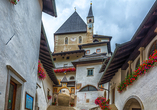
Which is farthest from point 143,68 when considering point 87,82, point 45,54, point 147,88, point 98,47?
point 98,47

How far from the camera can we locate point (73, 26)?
1698 inches

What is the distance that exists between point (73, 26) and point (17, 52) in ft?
122

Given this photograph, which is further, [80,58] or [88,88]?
[80,58]

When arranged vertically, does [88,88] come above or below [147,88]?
above

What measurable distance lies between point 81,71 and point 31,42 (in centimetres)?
1698

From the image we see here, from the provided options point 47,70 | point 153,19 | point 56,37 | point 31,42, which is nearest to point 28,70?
point 31,42

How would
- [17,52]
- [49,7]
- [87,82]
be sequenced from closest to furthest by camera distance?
[17,52], [49,7], [87,82]

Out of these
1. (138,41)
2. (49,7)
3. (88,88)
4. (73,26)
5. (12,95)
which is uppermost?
(73,26)

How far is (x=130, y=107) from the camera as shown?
41.6 ft

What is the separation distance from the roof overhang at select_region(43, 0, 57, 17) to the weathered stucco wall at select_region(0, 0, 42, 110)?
1797 millimetres

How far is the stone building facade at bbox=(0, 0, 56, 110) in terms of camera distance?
5.25 meters

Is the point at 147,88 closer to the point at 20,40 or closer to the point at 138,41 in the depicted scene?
the point at 138,41

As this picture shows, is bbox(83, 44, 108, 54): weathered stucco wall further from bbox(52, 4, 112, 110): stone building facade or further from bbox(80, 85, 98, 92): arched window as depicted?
bbox(80, 85, 98, 92): arched window

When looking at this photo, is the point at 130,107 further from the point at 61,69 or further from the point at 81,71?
the point at 61,69
